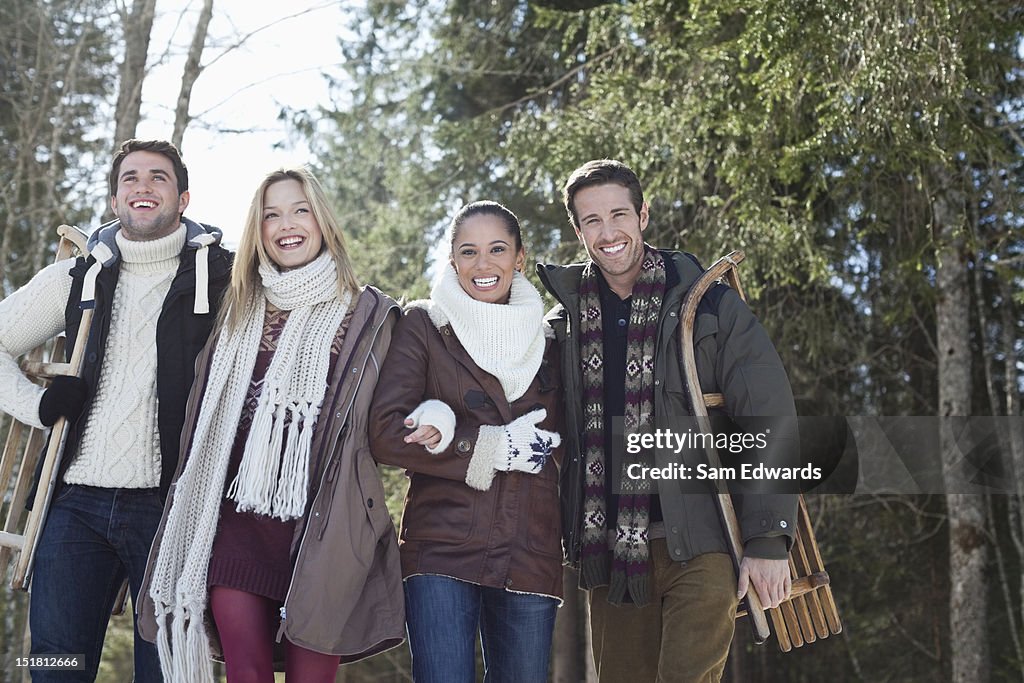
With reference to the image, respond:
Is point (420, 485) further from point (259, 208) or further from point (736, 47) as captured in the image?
point (736, 47)

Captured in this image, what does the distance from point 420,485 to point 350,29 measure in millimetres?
11723

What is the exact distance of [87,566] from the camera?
11.6 feet

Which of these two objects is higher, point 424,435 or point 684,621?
point 424,435

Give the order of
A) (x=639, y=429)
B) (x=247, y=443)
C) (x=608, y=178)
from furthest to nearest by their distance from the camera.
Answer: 1. (x=608, y=178)
2. (x=639, y=429)
3. (x=247, y=443)

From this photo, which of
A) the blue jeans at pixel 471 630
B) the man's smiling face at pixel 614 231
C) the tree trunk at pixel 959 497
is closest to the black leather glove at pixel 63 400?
the blue jeans at pixel 471 630

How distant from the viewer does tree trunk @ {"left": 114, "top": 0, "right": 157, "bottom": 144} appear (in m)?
8.87

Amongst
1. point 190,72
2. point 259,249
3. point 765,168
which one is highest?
point 190,72

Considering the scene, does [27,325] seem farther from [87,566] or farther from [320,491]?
[320,491]

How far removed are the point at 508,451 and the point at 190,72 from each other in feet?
22.7

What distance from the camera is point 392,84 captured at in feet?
44.2

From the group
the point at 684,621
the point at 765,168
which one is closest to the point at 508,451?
the point at 684,621

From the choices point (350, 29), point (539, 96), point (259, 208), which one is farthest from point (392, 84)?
point (259, 208)

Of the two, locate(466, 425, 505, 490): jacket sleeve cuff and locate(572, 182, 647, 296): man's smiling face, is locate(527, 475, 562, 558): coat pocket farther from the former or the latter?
locate(572, 182, 647, 296): man's smiling face

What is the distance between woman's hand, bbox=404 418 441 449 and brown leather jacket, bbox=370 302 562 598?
0.02 meters
